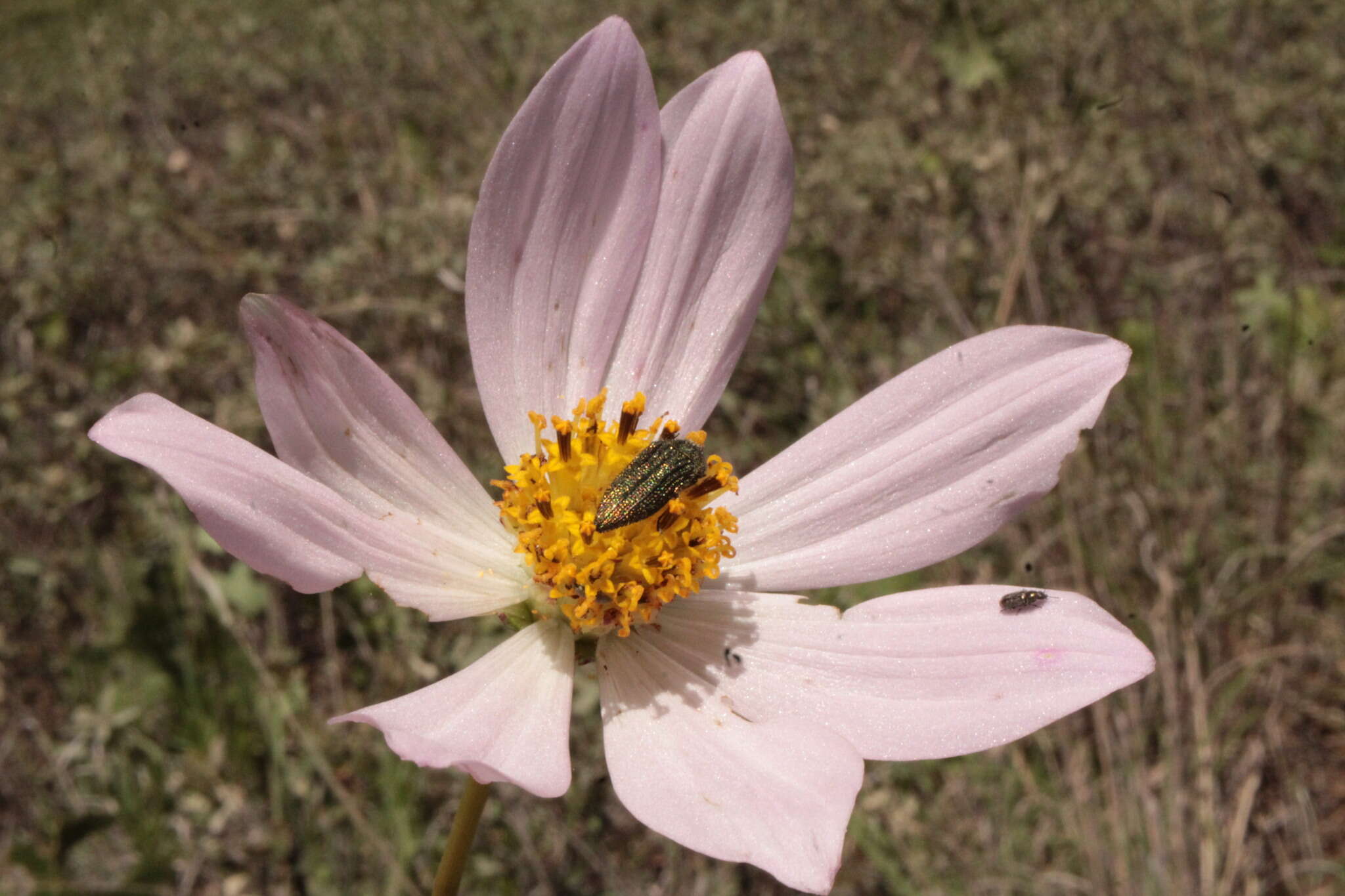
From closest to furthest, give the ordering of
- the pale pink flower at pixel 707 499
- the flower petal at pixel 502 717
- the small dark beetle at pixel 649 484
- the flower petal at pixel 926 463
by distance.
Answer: the flower petal at pixel 502 717
the pale pink flower at pixel 707 499
the small dark beetle at pixel 649 484
the flower petal at pixel 926 463

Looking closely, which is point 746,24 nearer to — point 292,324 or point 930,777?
point 930,777

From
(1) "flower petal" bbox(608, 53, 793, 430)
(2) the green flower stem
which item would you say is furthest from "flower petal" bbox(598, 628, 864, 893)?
(1) "flower petal" bbox(608, 53, 793, 430)

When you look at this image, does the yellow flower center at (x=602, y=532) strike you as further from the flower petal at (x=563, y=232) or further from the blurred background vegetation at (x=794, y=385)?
the blurred background vegetation at (x=794, y=385)

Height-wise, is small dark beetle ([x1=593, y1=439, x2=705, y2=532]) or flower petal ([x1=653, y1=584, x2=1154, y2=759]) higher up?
small dark beetle ([x1=593, y1=439, x2=705, y2=532])

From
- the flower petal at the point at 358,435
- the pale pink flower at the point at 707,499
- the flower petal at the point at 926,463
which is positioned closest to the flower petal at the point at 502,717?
the pale pink flower at the point at 707,499

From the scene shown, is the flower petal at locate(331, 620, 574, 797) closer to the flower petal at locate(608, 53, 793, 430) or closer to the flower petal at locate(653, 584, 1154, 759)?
the flower petal at locate(653, 584, 1154, 759)

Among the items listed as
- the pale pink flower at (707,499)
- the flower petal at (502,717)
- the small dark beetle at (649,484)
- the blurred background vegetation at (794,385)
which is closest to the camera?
the flower petal at (502,717)

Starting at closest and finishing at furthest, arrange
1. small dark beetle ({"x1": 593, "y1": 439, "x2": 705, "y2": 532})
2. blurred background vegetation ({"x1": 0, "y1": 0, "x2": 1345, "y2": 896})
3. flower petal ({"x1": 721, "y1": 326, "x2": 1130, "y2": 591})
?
small dark beetle ({"x1": 593, "y1": 439, "x2": 705, "y2": 532})
flower petal ({"x1": 721, "y1": 326, "x2": 1130, "y2": 591})
blurred background vegetation ({"x1": 0, "y1": 0, "x2": 1345, "y2": 896})
